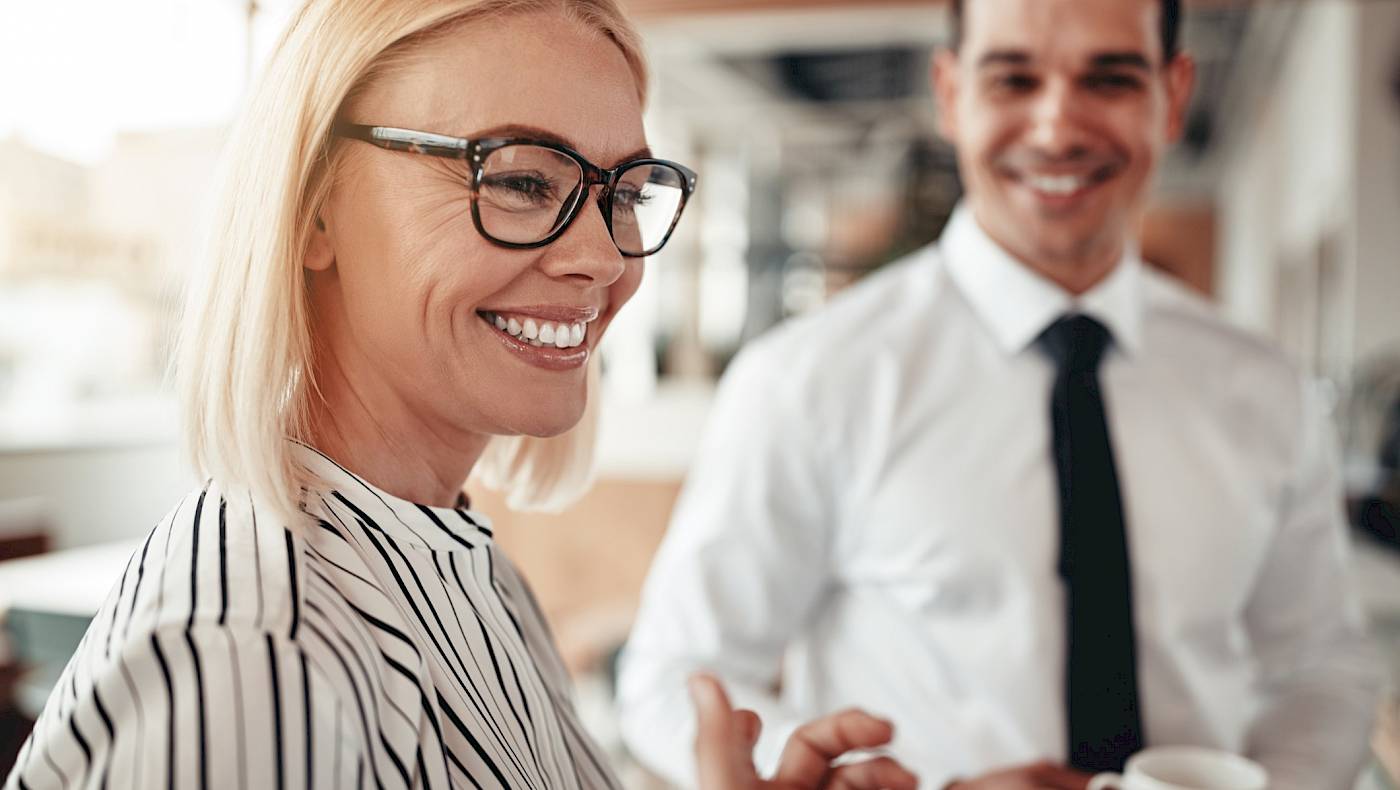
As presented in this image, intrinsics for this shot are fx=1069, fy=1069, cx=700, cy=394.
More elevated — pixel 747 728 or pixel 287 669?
pixel 287 669

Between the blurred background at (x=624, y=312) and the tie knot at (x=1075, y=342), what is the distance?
2.19 ft

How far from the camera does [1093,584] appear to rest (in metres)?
1.32

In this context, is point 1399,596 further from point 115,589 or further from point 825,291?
Result: point 825,291

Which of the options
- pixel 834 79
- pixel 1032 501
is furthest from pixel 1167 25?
pixel 834 79

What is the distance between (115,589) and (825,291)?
5348 millimetres

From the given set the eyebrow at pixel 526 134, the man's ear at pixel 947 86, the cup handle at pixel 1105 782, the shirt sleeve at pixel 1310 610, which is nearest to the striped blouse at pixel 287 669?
the eyebrow at pixel 526 134

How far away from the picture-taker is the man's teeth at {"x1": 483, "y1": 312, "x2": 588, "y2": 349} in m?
0.68

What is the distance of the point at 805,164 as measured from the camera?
27.8 feet

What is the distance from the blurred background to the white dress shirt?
43cm

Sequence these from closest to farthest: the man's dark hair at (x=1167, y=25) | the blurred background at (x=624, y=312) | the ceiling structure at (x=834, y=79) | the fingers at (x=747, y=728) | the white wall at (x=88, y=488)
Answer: the fingers at (x=747, y=728), the man's dark hair at (x=1167, y=25), the blurred background at (x=624, y=312), the white wall at (x=88, y=488), the ceiling structure at (x=834, y=79)

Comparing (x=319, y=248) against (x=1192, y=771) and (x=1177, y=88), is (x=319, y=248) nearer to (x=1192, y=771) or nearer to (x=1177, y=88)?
(x=1192, y=771)

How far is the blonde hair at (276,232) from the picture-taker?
613 mm

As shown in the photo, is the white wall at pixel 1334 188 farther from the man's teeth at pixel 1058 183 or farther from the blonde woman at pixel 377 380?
the blonde woman at pixel 377 380

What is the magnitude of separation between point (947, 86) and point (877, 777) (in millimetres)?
1041
